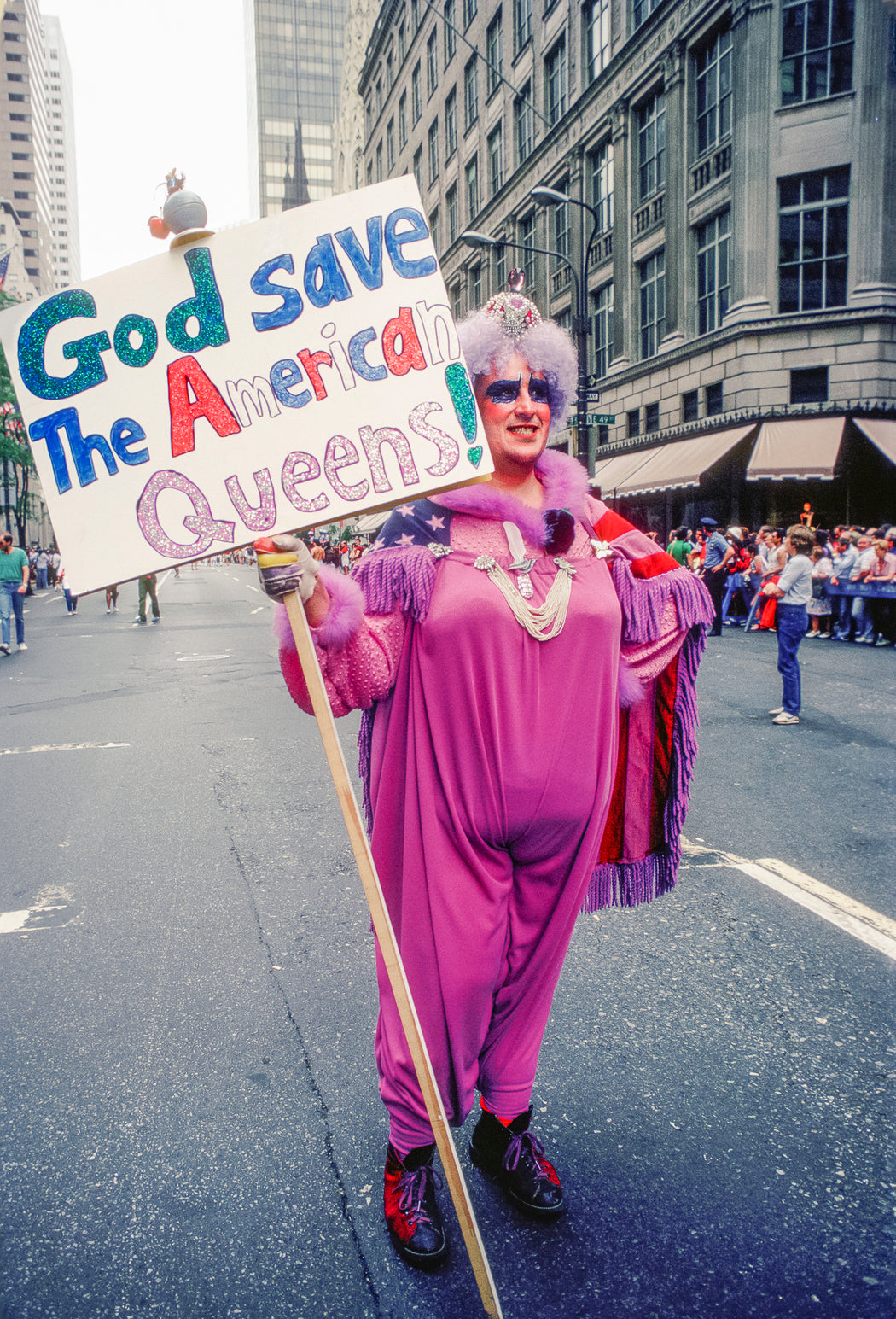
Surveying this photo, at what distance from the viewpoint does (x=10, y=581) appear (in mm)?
12875

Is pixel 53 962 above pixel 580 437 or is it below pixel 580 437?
below

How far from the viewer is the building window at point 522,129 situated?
3142 centimetres

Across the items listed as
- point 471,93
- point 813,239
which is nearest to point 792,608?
point 813,239

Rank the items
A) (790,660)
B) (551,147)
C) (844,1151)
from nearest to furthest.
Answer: (844,1151), (790,660), (551,147)

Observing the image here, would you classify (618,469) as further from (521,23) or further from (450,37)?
(450,37)

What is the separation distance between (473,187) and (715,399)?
75.4ft

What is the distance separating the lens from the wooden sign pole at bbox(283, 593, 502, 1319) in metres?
1.68

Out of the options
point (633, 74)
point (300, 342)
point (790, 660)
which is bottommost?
point (790, 660)

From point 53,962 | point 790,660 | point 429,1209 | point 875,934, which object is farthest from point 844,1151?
point 790,660

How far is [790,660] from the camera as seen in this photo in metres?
7.32

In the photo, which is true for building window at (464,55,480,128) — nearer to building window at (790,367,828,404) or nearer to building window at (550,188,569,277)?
building window at (550,188,569,277)

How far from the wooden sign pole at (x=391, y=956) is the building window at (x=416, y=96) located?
5147 centimetres

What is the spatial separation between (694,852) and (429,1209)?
8.74 feet

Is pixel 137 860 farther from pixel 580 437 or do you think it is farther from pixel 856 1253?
pixel 580 437
